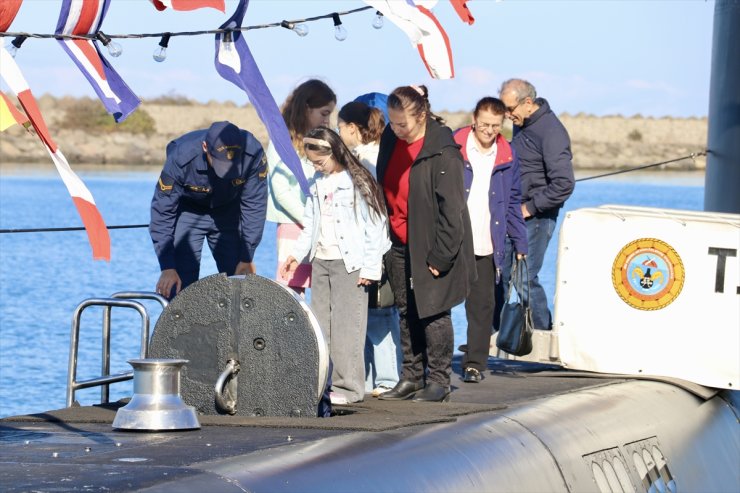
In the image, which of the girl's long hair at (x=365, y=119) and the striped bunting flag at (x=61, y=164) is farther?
the girl's long hair at (x=365, y=119)

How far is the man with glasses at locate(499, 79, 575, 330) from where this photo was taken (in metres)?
10.2

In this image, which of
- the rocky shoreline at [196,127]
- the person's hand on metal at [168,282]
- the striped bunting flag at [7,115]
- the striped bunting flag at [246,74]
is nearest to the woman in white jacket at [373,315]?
the person's hand on metal at [168,282]

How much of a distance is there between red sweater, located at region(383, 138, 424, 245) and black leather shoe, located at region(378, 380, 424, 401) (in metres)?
0.76

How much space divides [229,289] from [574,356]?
3861mm

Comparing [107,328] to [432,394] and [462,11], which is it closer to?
[432,394]

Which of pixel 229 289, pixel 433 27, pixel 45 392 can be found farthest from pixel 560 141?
pixel 45 392

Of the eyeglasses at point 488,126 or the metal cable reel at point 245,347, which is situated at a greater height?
the eyeglasses at point 488,126

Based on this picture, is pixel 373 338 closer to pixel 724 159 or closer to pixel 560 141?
pixel 560 141

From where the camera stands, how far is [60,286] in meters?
27.5

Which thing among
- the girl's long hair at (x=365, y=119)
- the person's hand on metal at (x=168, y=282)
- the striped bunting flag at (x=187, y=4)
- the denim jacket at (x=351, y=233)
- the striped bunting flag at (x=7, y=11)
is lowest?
the person's hand on metal at (x=168, y=282)

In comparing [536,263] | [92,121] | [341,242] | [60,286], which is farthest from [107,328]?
[92,121]

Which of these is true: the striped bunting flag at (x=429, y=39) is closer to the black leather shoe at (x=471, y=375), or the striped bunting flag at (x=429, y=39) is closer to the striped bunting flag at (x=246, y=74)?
the striped bunting flag at (x=246, y=74)

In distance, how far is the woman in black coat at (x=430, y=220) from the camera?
787 cm

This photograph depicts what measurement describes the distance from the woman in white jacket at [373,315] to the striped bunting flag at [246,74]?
1522mm
